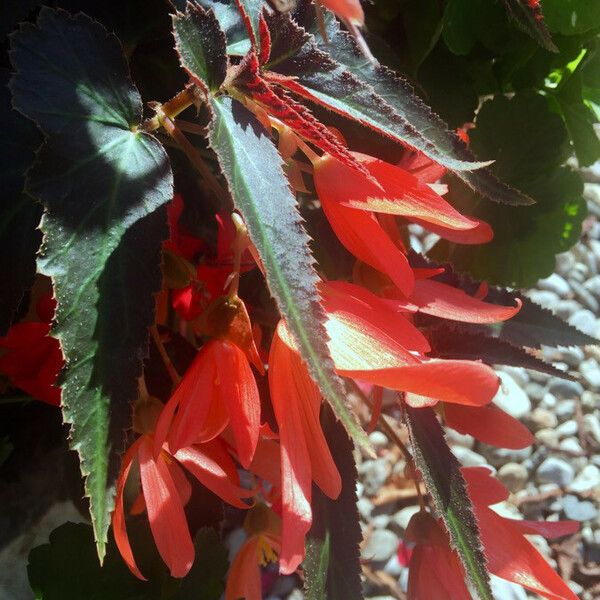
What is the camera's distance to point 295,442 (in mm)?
476

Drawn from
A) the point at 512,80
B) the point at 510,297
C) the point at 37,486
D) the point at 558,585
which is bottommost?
the point at 37,486

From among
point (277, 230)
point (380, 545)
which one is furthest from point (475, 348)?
point (380, 545)

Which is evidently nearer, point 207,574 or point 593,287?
point 207,574

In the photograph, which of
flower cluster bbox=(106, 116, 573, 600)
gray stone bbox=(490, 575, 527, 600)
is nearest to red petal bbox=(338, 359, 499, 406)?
flower cluster bbox=(106, 116, 573, 600)

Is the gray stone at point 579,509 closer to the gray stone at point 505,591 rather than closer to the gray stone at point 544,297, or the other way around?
the gray stone at point 505,591

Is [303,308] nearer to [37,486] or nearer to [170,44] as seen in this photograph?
[170,44]

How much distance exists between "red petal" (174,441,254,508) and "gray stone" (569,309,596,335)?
3.11 ft

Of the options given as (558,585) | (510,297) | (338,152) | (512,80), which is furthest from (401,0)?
(558,585)

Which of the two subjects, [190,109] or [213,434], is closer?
[213,434]

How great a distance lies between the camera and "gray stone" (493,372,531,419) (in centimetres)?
127

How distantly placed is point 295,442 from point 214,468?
102 mm

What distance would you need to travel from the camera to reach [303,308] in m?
0.39

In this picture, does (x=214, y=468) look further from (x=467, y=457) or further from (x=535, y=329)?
(x=467, y=457)

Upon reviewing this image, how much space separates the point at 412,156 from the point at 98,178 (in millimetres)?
268
